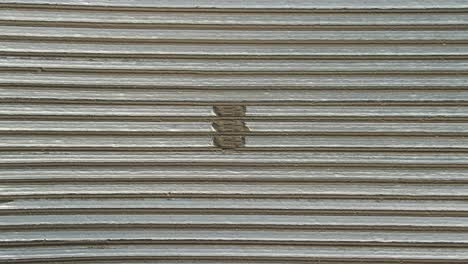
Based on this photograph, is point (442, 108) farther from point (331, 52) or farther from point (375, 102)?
point (331, 52)

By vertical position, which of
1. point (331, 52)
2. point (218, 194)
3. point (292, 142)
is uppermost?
point (331, 52)

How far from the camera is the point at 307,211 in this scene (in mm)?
2111

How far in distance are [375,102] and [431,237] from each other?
58 centimetres

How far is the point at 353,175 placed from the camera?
210cm

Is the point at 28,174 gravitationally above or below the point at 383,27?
below

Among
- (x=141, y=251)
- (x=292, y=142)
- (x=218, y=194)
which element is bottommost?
(x=141, y=251)

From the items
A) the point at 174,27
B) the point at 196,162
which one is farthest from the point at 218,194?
the point at 174,27

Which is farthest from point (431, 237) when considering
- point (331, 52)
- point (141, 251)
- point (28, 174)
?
point (28, 174)

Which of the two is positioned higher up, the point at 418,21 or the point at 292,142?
the point at 418,21

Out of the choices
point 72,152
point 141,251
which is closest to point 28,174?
point 72,152

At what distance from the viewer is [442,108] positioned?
2057mm

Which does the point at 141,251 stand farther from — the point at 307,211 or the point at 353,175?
the point at 353,175

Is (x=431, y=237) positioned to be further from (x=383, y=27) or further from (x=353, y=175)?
(x=383, y=27)

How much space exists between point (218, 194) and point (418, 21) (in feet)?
3.34
